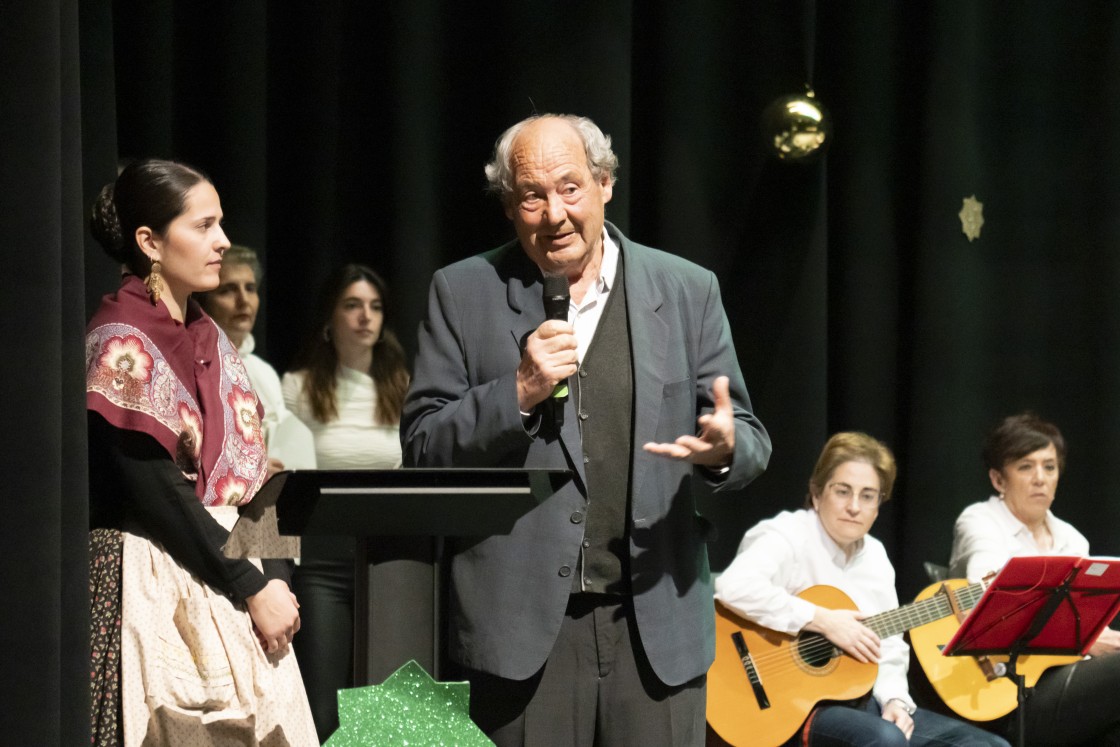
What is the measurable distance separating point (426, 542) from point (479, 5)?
Answer: 10.3 ft

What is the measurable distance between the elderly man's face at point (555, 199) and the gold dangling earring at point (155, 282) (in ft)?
2.02

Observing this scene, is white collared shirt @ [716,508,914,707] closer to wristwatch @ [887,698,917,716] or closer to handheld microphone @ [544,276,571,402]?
wristwatch @ [887,698,917,716]

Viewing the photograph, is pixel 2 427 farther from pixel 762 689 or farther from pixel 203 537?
pixel 762 689

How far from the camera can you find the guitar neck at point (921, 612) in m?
3.88

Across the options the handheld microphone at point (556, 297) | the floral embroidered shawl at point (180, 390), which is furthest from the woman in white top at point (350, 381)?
the handheld microphone at point (556, 297)

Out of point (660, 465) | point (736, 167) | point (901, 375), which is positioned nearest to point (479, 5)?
point (736, 167)

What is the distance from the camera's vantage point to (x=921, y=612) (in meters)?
3.94

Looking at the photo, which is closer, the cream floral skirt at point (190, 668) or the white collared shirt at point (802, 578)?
Result: the cream floral skirt at point (190, 668)

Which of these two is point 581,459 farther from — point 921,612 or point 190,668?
point 921,612

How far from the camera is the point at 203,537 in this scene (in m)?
2.20

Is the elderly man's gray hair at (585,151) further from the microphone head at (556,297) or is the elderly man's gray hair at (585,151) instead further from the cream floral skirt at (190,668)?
the cream floral skirt at (190,668)

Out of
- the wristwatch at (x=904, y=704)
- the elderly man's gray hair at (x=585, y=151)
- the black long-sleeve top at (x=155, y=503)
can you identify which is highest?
the elderly man's gray hair at (x=585, y=151)

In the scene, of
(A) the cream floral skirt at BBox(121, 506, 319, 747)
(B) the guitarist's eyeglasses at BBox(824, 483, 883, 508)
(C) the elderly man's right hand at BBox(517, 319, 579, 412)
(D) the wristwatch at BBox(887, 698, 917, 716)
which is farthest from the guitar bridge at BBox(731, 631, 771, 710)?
(C) the elderly man's right hand at BBox(517, 319, 579, 412)

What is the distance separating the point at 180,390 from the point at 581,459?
27.0 inches
